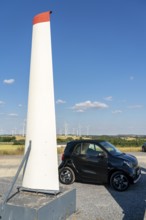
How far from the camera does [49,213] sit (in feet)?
18.3

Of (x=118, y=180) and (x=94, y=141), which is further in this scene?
(x=94, y=141)

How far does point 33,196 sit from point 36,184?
0.28 m

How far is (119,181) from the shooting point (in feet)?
32.5

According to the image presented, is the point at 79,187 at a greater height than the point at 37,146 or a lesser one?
lesser

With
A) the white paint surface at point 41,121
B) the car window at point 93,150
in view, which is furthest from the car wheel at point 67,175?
the white paint surface at point 41,121

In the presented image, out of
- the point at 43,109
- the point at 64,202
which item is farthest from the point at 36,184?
the point at 43,109

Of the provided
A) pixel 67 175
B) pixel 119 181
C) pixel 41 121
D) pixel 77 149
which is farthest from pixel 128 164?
pixel 41 121

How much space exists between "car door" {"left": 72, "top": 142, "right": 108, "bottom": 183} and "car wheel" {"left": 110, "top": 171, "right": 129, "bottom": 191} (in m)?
0.32

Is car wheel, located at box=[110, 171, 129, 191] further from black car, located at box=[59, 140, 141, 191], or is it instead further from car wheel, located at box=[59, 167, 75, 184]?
→ car wheel, located at box=[59, 167, 75, 184]

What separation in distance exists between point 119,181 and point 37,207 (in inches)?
201

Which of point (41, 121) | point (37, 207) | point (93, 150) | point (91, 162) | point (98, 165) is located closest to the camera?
point (37, 207)

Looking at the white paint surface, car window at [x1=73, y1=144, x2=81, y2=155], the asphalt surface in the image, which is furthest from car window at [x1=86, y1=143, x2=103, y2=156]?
the white paint surface

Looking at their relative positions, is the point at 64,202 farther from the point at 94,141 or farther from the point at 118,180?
the point at 94,141

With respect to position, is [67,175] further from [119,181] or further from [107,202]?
[107,202]
